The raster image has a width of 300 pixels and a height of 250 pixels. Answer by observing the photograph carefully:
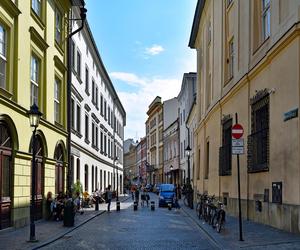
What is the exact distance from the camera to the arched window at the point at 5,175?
1658 centimetres

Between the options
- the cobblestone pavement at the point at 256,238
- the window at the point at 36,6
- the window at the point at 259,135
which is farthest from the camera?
the window at the point at 36,6

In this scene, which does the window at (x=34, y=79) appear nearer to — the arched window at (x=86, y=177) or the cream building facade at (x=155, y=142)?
the arched window at (x=86, y=177)

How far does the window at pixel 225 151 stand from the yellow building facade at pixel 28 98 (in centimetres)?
814

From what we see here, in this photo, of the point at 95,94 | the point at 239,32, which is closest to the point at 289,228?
the point at 239,32

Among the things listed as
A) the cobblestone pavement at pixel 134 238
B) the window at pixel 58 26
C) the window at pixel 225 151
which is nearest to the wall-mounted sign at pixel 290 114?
the cobblestone pavement at pixel 134 238

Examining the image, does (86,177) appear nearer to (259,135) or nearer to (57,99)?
(57,99)

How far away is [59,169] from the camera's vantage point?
2558 centimetres

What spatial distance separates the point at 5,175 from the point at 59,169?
862cm

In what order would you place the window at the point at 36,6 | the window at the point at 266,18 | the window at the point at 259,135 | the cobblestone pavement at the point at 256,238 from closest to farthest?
the cobblestone pavement at the point at 256,238
the window at the point at 259,135
the window at the point at 266,18
the window at the point at 36,6

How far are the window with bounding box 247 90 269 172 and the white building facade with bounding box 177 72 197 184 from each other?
34544 mm

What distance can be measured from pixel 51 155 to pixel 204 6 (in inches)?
692

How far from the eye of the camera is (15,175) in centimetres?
1772

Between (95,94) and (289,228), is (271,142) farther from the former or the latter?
(95,94)

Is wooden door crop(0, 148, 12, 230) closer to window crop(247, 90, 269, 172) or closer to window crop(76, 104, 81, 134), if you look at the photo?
window crop(247, 90, 269, 172)
